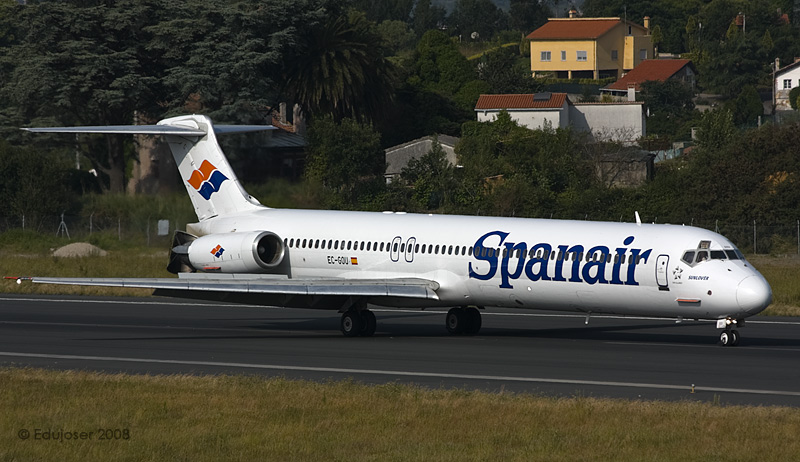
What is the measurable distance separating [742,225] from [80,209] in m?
29.5

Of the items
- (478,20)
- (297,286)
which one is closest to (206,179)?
(297,286)

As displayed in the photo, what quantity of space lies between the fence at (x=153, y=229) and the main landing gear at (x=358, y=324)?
15788 millimetres

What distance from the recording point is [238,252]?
28.5 metres

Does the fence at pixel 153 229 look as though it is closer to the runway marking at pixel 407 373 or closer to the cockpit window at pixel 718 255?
the runway marking at pixel 407 373

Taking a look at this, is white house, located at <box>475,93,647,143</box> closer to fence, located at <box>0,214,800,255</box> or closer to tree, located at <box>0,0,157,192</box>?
tree, located at <box>0,0,157,192</box>

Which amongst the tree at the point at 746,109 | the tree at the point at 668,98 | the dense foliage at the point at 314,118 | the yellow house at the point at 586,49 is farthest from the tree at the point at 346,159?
the yellow house at the point at 586,49

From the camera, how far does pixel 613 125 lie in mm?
86875

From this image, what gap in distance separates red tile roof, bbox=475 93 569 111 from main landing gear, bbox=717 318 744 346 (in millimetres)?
58400

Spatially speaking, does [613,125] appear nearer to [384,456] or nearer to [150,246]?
[150,246]

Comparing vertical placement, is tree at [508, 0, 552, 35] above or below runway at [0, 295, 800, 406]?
above

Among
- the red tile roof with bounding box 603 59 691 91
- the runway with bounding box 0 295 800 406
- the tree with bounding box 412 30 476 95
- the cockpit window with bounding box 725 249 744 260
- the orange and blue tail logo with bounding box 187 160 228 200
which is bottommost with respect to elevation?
the runway with bounding box 0 295 800 406

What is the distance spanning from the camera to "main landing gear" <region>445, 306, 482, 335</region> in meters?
27.9

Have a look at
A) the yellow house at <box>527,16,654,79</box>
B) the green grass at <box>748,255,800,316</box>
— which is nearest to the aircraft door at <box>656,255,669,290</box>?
the green grass at <box>748,255,800,316</box>

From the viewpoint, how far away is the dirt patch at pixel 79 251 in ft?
162
